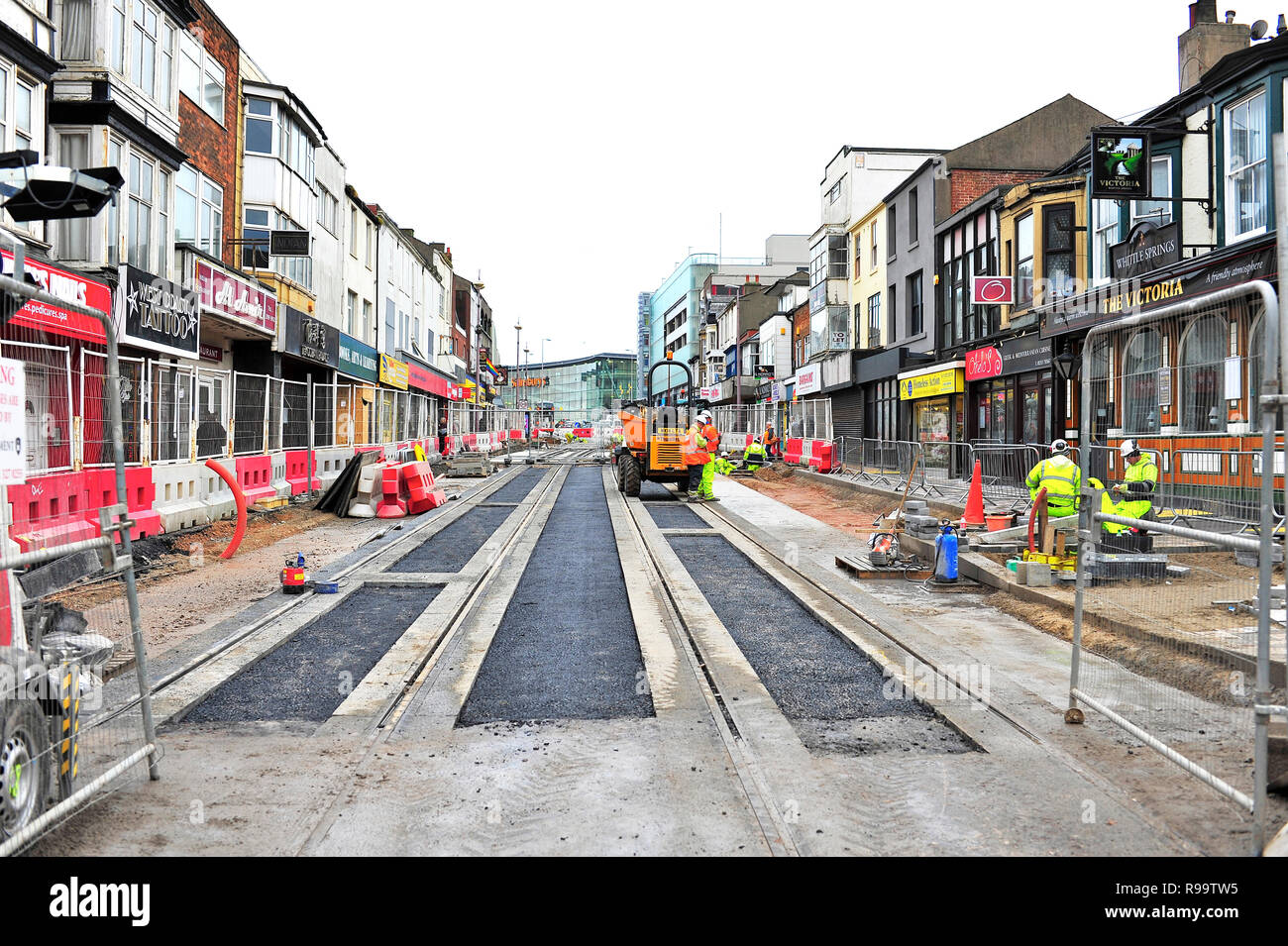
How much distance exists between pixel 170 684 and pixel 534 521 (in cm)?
1103

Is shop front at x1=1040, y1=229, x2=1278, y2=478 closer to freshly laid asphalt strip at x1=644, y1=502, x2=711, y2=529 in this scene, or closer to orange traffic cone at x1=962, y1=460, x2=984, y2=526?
orange traffic cone at x1=962, y1=460, x2=984, y2=526

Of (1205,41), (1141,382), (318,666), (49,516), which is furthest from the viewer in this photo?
(1205,41)

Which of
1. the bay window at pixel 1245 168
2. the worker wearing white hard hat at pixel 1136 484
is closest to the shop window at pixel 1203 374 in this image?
the worker wearing white hard hat at pixel 1136 484

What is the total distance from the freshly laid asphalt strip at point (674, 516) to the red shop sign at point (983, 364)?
31.1ft

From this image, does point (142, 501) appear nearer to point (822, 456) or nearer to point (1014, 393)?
point (1014, 393)

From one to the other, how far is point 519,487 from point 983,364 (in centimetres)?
1342

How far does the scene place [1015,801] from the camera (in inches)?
178

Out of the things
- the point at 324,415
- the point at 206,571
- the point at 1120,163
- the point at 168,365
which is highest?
the point at 1120,163

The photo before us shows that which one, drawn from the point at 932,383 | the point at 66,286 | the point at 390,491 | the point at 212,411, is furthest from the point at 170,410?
the point at 932,383

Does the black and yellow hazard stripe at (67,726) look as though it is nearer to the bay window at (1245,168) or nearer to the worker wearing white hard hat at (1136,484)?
the worker wearing white hard hat at (1136,484)

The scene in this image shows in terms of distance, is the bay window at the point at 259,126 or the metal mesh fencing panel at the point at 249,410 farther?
the bay window at the point at 259,126

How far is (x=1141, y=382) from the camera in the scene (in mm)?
5863

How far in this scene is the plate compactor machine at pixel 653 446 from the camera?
2253cm

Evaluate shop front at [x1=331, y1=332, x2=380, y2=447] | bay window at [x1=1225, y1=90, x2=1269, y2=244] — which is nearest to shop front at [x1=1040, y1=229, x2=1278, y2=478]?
bay window at [x1=1225, y1=90, x2=1269, y2=244]
